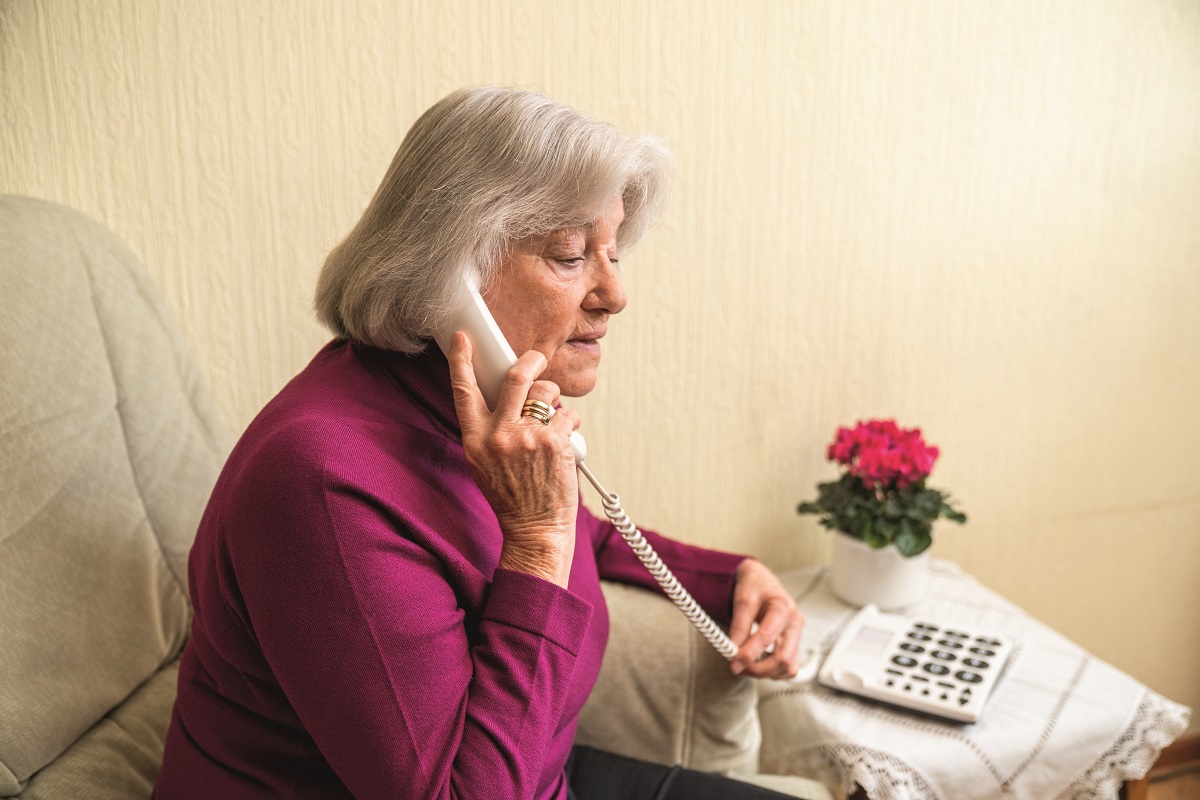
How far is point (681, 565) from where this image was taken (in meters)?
1.35

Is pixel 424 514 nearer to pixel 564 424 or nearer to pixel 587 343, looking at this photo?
pixel 564 424

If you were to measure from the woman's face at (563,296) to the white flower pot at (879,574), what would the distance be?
77 cm

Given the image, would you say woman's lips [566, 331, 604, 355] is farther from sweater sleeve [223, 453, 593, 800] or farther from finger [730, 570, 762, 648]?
finger [730, 570, 762, 648]

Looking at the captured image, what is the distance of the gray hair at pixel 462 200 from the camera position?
0.91 metres

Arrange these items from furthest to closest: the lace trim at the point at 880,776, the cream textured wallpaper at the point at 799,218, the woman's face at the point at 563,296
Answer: the cream textured wallpaper at the point at 799,218
the lace trim at the point at 880,776
the woman's face at the point at 563,296

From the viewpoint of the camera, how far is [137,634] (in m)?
1.08

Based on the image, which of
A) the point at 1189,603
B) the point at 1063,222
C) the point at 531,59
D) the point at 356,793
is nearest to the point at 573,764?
the point at 356,793

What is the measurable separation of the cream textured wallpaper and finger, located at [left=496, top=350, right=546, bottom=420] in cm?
65

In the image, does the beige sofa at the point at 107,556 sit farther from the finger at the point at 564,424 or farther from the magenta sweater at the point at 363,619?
the finger at the point at 564,424

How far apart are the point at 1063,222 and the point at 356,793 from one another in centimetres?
175

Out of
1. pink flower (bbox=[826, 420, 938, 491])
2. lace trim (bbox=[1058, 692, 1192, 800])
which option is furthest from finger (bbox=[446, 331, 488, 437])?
lace trim (bbox=[1058, 692, 1192, 800])

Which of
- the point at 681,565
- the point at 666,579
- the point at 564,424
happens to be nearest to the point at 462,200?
the point at 564,424

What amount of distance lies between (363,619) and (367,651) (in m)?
0.03

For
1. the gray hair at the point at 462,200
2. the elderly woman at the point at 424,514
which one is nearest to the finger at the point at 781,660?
the elderly woman at the point at 424,514
